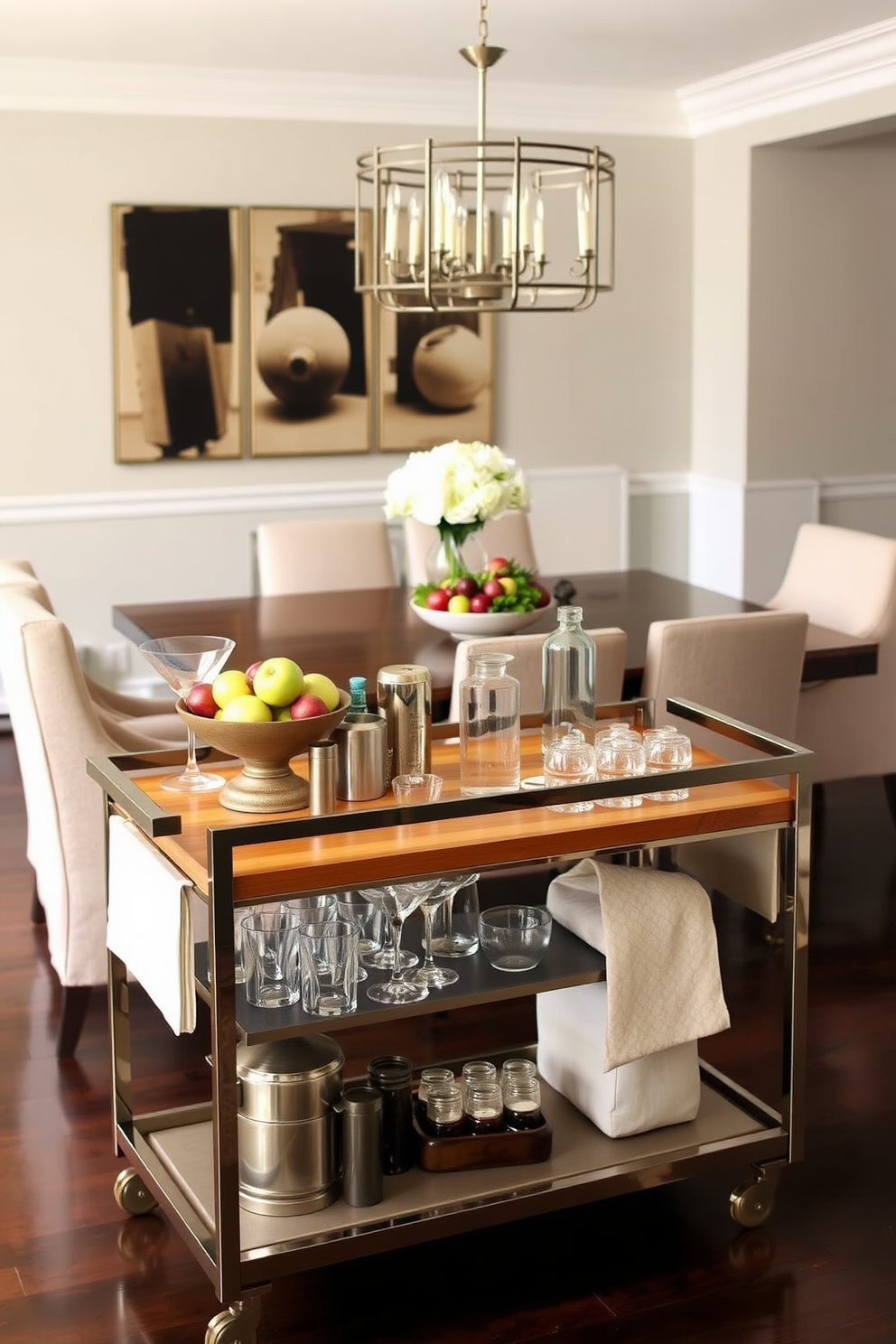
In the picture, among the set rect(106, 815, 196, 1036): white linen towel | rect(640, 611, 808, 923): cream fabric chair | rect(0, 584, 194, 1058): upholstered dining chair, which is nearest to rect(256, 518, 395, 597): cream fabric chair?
rect(640, 611, 808, 923): cream fabric chair

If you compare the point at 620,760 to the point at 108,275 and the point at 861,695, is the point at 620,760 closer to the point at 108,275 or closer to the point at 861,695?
the point at 861,695

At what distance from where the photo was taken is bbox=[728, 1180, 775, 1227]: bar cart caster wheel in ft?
8.08

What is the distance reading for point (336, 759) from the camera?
223 cm

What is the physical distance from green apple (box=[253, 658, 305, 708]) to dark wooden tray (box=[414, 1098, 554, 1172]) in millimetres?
739

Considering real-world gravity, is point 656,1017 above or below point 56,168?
below

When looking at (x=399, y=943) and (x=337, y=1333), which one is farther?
(x=399, y=943)

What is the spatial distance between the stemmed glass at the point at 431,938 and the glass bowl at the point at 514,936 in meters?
0.07

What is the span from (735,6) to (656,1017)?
3.76 metres

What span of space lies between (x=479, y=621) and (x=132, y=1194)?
1.79 metres

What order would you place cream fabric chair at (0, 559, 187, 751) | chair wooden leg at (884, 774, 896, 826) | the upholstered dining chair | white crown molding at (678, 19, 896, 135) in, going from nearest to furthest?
the upholstered dining chair
cream fabric chair at (0, 559, 187, 751)
chair wooden leg at (884, 774, 896, 826)
white crown molding at (678, 19, 896, 135)

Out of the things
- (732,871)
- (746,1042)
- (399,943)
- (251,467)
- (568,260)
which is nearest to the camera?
(399,943)

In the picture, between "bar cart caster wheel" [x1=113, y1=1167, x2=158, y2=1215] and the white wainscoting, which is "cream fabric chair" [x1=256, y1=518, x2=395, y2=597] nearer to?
the white wainscoting

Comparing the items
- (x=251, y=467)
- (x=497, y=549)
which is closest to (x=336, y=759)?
(x=497, y=549)

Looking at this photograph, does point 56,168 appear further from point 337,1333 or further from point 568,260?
point 337,1333
